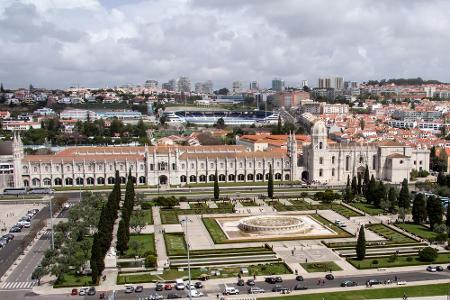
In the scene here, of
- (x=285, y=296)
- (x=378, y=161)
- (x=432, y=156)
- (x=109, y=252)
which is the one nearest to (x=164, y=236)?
(x=109, y=252)

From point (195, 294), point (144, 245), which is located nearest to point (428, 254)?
point (195, 294)

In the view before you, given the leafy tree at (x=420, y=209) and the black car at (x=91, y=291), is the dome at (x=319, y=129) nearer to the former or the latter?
the leafy tree at (x=420, y=209)

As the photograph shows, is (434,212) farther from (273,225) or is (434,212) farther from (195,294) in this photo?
(195,294)

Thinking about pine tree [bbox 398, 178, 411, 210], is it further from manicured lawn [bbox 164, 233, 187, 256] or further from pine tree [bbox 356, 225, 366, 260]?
manicured lawn [bbox 164, 233, 187, 256]

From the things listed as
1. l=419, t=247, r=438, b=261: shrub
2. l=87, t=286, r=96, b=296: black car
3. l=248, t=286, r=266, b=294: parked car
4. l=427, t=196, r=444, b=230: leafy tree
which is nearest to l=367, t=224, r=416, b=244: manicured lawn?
l=427, t=196, r=444, b=230: leafy tree

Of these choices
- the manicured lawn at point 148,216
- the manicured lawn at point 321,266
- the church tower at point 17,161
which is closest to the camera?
the manicured lawn at point 321,266

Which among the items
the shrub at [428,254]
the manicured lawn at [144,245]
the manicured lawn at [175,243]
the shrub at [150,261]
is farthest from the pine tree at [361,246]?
the manicured lawn at [144,245]
